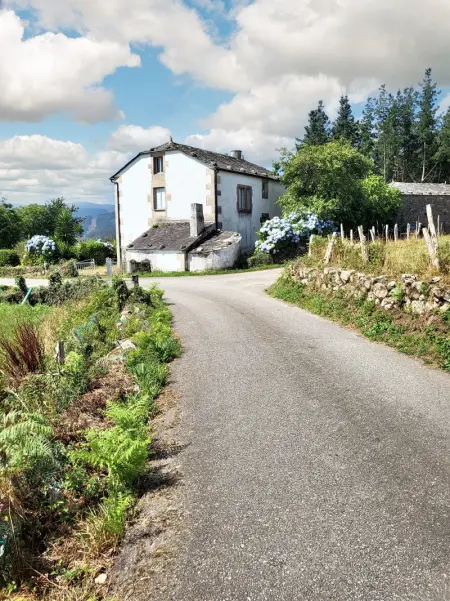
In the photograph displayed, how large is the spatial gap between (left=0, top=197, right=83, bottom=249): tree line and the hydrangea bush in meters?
19.7

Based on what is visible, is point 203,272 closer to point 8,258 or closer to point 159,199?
point 159,199

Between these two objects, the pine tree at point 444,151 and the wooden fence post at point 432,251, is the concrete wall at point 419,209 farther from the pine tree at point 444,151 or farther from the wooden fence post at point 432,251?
the wooden fence post at point 432,251

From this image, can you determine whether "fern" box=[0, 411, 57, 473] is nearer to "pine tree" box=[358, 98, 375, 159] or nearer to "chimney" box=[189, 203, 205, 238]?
"chimney" box=[189, 203, 205, 238]

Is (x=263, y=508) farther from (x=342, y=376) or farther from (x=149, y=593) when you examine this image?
(x=342, y=376)

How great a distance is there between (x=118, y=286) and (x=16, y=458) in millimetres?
12255

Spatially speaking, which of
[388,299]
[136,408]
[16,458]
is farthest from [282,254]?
[16,458]

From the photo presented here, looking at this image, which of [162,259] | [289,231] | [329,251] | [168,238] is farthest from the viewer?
[168,238]

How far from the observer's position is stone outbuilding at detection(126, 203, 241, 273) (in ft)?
96.2

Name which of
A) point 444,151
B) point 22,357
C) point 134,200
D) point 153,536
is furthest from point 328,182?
point 444,151

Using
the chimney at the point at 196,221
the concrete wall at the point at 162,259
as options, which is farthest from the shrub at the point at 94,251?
the chimney at the point at 196,221

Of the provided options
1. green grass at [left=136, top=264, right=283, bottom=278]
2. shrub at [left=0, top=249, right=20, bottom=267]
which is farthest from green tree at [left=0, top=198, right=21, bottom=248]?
green grass at [left=136, top=264, right=283, bottom=278]

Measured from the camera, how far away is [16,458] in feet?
14.1

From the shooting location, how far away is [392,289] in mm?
10875

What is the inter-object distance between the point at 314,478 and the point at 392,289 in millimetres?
7316
